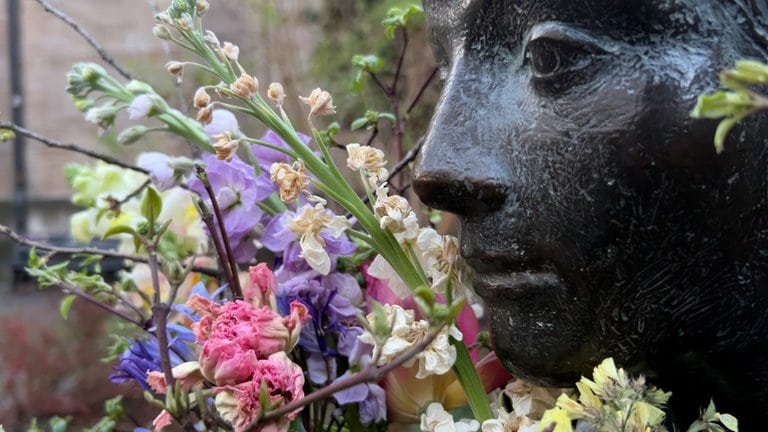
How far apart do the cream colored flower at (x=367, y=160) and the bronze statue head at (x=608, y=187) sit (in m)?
0.07

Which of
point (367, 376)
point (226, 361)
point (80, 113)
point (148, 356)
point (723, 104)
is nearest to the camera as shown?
point (723, 104)

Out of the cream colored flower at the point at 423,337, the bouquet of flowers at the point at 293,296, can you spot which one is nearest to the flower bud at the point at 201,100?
the bouquet of flowers at the point at 293,296

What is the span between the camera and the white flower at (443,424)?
621 mm

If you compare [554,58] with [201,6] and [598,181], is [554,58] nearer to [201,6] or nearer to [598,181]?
[598,181]

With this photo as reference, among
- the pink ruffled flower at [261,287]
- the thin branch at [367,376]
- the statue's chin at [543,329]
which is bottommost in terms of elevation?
the statue's chin at [543,329]

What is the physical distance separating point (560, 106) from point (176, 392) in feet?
0.99

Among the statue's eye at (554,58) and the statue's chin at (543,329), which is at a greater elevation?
the statue's eye at (554,58)

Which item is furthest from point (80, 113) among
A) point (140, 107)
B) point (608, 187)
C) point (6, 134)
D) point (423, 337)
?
point (608, 187)

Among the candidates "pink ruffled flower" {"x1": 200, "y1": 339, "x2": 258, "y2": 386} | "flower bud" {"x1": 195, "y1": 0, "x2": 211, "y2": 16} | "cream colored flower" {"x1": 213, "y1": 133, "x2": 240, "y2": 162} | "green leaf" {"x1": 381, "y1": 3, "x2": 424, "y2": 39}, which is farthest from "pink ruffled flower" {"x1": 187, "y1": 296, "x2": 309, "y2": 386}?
"green leaf" {"x1": 381, "y1": 3, "x2": 424, "y2": 39}

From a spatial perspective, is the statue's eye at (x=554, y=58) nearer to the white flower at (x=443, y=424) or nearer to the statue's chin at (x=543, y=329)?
the statue's chin at (x=543, y=329)

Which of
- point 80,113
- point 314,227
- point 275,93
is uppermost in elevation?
point 80,113

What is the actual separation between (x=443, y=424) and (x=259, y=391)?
15 cm

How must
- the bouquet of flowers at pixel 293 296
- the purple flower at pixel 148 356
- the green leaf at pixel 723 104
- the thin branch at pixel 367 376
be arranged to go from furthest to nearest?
the purple flower at pixel 148 356, the bouquet of flowers at pixel 293 296, the thin branch at pixel 367 376, the green leaf at pixel 723 104

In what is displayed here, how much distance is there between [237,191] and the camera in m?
0.74
